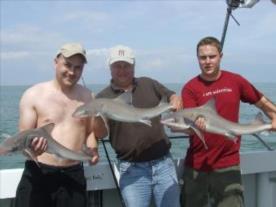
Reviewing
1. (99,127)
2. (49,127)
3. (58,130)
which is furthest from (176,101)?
(49,127)

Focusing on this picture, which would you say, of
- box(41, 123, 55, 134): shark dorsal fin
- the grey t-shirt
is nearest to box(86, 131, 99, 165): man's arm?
the grey t-shirt

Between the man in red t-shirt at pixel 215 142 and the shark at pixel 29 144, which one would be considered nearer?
the shark at pixel 29 144

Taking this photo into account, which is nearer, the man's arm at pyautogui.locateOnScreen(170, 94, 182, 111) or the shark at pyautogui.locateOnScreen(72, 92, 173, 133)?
the shark at pyautogui.locateOnScreen(72, 92, 173, 133)

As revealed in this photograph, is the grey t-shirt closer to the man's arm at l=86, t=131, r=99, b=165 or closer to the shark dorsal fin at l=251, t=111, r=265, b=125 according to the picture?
the man's arm at l=86, t=131, r=99, b=165

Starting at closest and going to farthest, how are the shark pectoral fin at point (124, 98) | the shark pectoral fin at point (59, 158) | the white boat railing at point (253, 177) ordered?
the shark pectoral fin at point (59, 158) → the shark pectoral fin at point (124, 98) → the white boat railing at point (253, 177)

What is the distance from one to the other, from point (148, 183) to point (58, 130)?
0.91 metres

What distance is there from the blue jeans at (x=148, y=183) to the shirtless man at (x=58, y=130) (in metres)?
0.38

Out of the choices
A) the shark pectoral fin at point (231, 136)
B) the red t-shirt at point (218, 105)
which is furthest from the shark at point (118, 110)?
the shark pectoral fin at point (231, 136)

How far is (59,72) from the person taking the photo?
3.80 m

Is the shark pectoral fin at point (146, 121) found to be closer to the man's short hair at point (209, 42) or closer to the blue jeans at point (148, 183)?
the blue jeans at point (148, 183)

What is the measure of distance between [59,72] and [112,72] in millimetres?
485

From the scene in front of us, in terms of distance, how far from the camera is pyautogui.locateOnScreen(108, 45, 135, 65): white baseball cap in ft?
13.0

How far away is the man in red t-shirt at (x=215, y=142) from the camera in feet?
13.7

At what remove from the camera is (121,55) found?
157 inches
